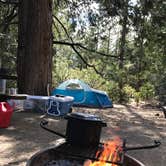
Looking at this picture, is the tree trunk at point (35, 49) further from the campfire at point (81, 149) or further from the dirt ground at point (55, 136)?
the campfire at point (81, 149)

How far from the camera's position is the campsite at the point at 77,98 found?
2.95m

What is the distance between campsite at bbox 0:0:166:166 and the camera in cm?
295

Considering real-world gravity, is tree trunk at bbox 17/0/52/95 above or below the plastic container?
above

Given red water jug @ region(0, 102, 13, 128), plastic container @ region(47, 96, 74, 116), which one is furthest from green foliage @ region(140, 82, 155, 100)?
red water jug @ region(0, 102, 13, 128)

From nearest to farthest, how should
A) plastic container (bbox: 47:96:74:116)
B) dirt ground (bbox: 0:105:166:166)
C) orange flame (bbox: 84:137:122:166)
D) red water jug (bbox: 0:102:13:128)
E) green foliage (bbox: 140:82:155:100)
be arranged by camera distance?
orange flame (bbox: 84:137:122:166)
dirt ground (bbox: 0:105:166:166)
red water jug (bbox: 0:102:13:128)
plastic container (bbox: 47:96:74:116)
green foliage (bbox: 140:82:155:100)

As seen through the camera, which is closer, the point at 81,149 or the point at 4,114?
the point at 81,149

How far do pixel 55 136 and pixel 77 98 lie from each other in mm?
4161

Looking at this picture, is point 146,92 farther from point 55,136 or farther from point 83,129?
point 83,129

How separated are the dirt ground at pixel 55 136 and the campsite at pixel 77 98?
0.04 ft

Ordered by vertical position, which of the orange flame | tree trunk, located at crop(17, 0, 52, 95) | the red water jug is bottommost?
the orange flame

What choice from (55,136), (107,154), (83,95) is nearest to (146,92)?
(83,95)

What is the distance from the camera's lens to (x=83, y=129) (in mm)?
2881

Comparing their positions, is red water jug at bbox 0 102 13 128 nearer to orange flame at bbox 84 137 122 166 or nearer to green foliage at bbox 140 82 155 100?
orange flame at bbox 84 137 122 166

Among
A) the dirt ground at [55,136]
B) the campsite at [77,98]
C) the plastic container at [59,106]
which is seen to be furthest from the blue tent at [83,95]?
the plastic container at [59,106]
